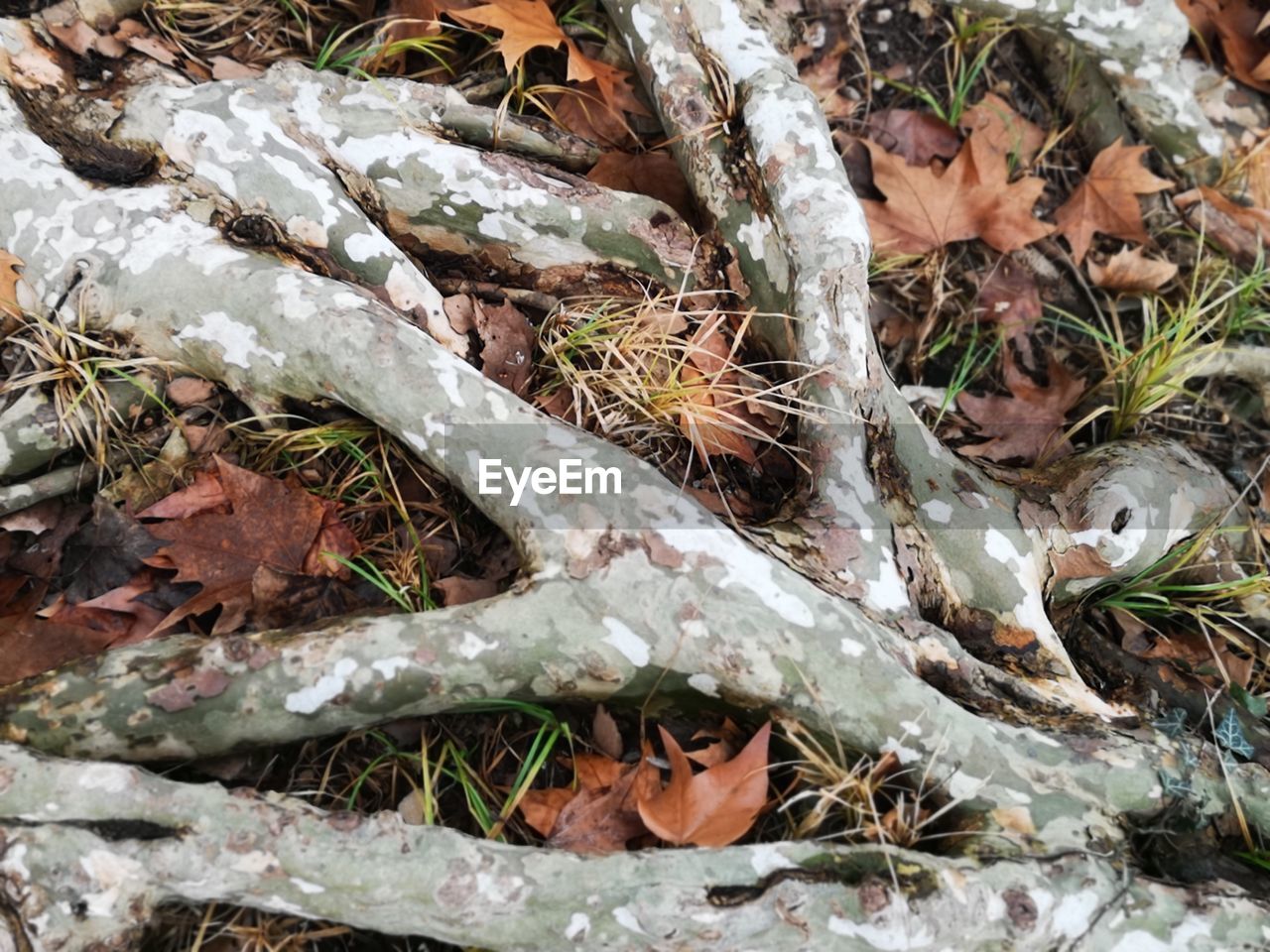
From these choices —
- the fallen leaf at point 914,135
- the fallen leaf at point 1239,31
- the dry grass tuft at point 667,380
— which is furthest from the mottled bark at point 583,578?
the fallen leaf at point 1239,31

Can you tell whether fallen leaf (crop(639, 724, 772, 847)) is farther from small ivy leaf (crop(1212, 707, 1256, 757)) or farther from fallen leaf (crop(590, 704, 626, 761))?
small ivy leaf (crop(1212, 707, 1256, 757))

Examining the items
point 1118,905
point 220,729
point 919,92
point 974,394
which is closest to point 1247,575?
point 974,394

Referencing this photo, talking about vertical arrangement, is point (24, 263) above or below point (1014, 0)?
below

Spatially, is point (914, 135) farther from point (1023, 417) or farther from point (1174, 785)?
point (1174, 785)

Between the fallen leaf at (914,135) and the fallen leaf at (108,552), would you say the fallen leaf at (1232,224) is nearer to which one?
the fallen leaf at (914,135)

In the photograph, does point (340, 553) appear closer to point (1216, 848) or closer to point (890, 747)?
point (890, 747)

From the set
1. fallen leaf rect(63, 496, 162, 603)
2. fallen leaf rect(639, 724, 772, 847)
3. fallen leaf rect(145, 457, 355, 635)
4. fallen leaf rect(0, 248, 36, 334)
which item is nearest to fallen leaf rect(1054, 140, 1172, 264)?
fallen leaf rect(639, 724, 772, 847)
